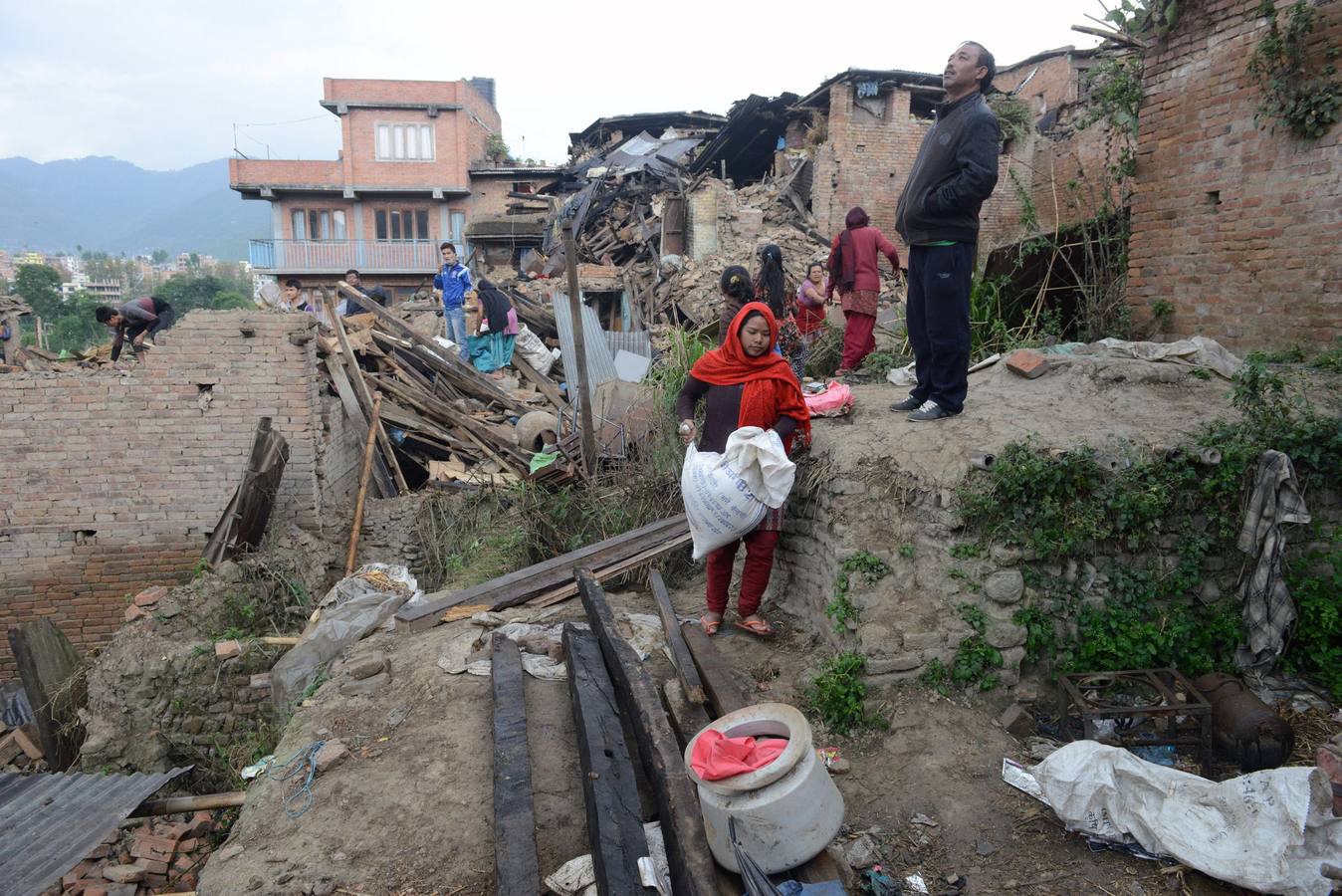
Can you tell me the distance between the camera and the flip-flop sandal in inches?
178

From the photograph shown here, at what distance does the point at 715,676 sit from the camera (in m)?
3.91

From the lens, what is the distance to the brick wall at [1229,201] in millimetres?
5570

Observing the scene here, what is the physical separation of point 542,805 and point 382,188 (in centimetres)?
3098

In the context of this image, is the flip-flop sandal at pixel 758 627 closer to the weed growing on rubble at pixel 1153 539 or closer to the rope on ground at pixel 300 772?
the weed growing on rubble at pixel 1153 539

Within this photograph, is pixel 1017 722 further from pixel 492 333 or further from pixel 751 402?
pixel 492 333

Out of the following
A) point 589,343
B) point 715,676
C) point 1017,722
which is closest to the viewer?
point 1017,722

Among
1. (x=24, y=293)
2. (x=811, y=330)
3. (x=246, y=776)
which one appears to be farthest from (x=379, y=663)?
(x=24, y=293)

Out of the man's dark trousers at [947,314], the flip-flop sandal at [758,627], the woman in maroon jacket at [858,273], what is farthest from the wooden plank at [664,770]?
the woman in maroon jacket at [858,273]

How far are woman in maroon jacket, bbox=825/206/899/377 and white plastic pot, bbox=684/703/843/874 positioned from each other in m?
4.81

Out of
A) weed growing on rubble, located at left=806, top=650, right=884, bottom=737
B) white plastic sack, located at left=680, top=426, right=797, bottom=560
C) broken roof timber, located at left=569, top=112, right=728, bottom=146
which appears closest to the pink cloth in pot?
weed growing on rubble, located at left=806, top=650, right=884, bottom=737

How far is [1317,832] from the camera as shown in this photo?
107 inches

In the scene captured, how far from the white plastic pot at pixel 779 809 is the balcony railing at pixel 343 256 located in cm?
2944

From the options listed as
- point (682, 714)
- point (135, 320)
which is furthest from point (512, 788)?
point (135, 320)

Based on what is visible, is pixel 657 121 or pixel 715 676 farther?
pixel 657 121
